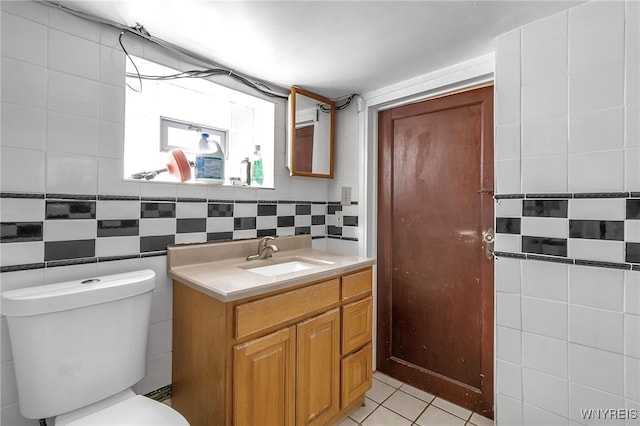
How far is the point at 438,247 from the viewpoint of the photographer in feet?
6.13

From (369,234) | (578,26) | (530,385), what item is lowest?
(530,385)

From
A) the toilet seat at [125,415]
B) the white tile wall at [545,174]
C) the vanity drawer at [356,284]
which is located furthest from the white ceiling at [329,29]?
the toilet seat at [125,415]

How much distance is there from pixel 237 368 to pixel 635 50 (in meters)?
1.94

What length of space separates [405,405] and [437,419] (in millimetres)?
187

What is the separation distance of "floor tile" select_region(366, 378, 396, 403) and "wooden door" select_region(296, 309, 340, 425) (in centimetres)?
41

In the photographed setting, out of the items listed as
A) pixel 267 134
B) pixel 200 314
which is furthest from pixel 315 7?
pixel 200 314

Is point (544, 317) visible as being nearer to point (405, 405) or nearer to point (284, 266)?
Answer: point (405, 405)

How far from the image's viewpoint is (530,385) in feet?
4.57

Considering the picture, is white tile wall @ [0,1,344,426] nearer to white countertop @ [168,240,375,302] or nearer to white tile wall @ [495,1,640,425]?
white countertop @ [168,240,375,302]

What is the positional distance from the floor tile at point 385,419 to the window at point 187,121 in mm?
1508

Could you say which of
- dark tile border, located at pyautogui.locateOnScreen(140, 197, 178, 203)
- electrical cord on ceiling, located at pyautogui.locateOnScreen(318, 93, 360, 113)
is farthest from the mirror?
dark tile border, located at pyautogui.locateOnScreen(140, 197, 178, 203)

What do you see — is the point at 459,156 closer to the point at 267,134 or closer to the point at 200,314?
the point at 267,134

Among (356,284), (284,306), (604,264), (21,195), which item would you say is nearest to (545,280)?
(604,264)

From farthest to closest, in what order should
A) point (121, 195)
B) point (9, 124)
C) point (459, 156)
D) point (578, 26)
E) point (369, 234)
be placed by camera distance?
point (369, 234)
point (459, 156)
point (121, 195)
point (578, 26)
point (9, 124)
